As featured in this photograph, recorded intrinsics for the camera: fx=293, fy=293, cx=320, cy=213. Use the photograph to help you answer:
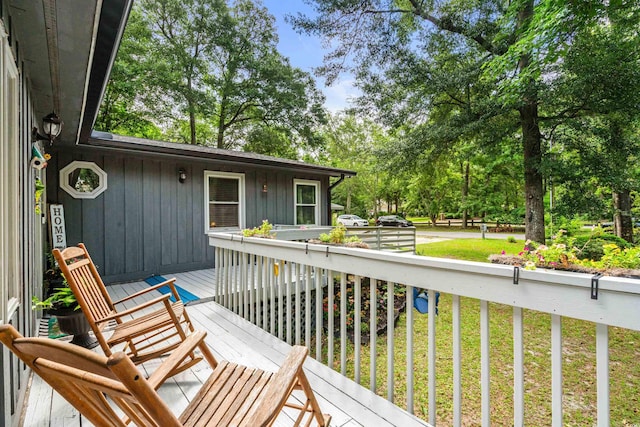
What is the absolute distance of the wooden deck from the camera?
1843mm

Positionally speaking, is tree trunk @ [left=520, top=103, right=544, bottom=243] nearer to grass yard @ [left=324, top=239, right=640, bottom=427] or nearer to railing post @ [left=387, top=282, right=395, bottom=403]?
grass yard @ [left=324, top=239, right=640, bottom=427]

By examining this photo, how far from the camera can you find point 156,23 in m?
12.9

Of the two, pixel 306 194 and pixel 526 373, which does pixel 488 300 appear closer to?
pixel 526 373

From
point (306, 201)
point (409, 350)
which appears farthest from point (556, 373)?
point (306, 201)

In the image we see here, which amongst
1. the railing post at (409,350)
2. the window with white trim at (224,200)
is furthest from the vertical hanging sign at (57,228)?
the railing post at (409,350)

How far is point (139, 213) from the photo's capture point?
18.4 ft

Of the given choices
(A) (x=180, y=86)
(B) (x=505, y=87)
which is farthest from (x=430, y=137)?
(A) (x=180, y=86)

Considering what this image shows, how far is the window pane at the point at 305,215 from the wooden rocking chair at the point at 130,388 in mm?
6790

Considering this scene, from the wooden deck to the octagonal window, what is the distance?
3.53m

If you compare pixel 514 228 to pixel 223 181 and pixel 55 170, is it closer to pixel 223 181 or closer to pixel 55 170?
pixel 223 181

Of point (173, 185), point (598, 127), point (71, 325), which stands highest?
point (598, 127)

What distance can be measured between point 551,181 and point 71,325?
9.47 metres

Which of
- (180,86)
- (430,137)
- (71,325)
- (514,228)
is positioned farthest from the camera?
(514,228)

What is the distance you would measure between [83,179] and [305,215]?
5.07 meters
